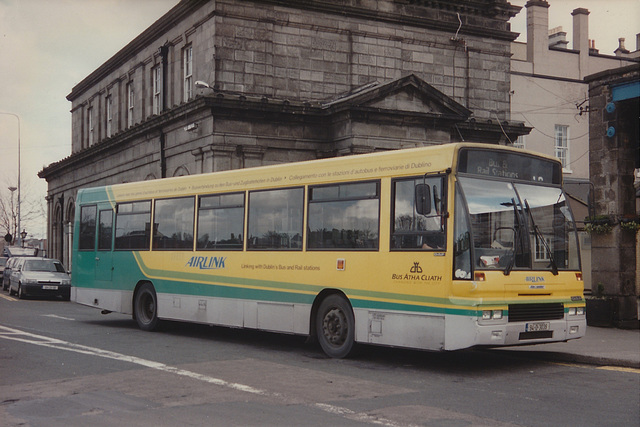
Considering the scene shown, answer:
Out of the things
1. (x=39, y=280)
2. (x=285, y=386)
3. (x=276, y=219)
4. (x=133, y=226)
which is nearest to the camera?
(x=285, y=386)

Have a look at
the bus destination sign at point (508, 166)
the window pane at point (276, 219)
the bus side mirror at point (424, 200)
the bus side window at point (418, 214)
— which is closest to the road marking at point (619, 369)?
the bus destination sign at point (508, 166)

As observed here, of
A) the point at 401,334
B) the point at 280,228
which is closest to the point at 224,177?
the point at 280,228

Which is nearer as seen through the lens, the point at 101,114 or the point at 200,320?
the point at 200,320

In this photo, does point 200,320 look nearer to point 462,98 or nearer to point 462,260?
point 462,260

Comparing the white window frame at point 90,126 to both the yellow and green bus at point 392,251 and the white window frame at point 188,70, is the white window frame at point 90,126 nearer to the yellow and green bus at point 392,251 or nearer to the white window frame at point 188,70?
the white window frame at point 188,70

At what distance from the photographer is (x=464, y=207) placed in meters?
11.0

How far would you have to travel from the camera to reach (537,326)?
11453 millimetres

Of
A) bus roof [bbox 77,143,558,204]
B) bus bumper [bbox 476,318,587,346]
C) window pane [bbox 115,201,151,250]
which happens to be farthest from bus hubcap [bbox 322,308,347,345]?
window pane [bbox 115,201,151,250]

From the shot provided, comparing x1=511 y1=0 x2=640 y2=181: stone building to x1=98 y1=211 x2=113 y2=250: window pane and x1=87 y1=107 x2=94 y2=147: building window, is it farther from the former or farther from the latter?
x1=98 y1=211 x2=113 y2=250: window pane

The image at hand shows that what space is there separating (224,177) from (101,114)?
3394 cm

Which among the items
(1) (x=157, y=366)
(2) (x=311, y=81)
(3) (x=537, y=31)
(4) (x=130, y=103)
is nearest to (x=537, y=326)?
(1) (x=157, y=366)

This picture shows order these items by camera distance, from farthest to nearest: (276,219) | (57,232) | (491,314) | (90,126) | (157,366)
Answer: (57,232) → (90,126) → (276,219) → (157,366) → (491,314)

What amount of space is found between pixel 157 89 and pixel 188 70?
4.74 metres

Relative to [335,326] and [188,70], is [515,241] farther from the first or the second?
[188,70]
